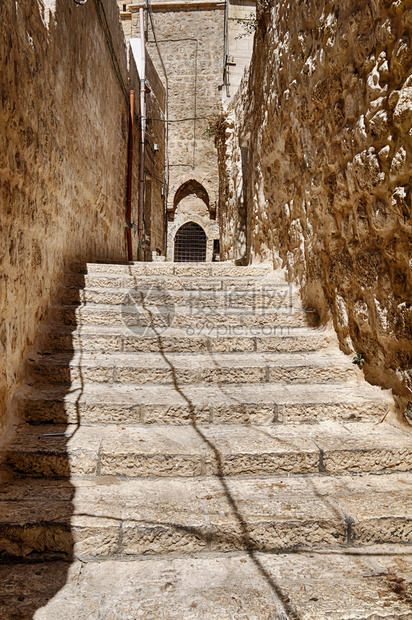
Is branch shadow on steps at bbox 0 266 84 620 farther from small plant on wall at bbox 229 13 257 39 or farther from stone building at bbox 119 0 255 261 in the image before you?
Result: stone building at bbox 119 0 255 261

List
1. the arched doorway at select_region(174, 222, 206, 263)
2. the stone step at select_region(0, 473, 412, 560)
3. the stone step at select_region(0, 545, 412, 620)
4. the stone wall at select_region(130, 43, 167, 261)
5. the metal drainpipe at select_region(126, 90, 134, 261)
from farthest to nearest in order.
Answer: the arched doorway at select_region(174, 222, 206, 263), the stone wall at select_region(130, 43, 167, 261), the metal drainpipe at select_region(126, 90, 134, 261), the stone step at select_region(0, 473, 412, 560), the stone step at select_region(0, 545, 412, 620)

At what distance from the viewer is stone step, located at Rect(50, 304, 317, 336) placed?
316 centimetres

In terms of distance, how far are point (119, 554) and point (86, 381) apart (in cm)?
114

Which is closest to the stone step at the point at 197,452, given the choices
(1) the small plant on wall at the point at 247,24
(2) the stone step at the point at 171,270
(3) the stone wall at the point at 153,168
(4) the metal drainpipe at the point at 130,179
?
(2) the stone step at the point at 171,270

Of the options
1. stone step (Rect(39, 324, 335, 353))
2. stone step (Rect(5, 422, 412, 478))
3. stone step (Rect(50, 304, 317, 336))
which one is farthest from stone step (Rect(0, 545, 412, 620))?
stone step (Rect(50, 304, 317, 336))

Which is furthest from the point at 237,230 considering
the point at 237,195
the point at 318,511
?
the point at 318,511

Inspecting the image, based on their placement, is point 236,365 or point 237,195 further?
point 237,195

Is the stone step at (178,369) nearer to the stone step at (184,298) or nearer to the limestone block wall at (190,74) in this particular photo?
the stone step at (184,298)

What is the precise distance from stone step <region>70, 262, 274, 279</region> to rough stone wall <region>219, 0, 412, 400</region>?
301 mm

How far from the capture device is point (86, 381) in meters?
2.61

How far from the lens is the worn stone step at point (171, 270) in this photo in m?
3.89

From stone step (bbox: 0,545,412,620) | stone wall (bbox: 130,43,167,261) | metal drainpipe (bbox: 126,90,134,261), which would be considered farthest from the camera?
stone wall (bbox: 130,43,167,261)

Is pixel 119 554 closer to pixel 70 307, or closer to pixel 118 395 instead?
pixel 118 395

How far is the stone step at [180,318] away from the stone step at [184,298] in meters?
0.06
